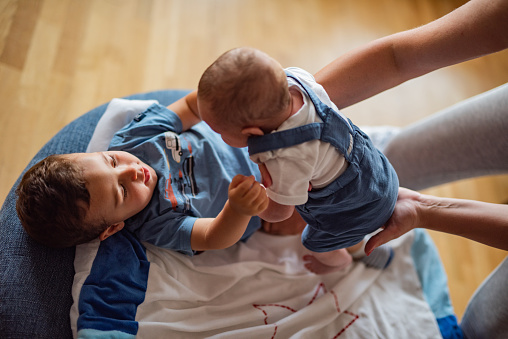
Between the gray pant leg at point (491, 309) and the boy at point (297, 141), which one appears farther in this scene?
the gray pant leg at point (491, 309)

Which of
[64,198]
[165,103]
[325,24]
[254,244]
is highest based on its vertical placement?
[325,24]

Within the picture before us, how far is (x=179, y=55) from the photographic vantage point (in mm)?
2033

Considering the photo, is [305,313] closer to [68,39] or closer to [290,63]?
[290,63]

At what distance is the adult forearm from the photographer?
101cm

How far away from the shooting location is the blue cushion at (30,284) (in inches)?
38.1

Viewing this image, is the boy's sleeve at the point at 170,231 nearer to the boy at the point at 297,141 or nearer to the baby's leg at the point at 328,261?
the boy at the point at 297,141

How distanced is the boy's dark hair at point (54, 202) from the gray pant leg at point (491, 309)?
1.15m

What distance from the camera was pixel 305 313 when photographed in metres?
1.26

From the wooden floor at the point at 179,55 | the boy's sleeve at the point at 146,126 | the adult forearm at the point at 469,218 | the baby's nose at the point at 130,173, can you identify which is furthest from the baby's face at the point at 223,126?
the wooden floor at the point at 179,55

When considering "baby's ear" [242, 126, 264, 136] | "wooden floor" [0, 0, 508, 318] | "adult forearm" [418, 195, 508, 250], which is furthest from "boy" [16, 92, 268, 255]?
"wooden floor" [0, 0, 508, 318]

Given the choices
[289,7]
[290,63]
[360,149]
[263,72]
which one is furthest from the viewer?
[289,7]

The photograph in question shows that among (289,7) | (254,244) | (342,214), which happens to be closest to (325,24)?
(289,7)

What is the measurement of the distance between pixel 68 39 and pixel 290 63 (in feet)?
3.57

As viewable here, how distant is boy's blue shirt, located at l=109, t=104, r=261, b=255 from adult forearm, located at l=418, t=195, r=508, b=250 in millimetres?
534
